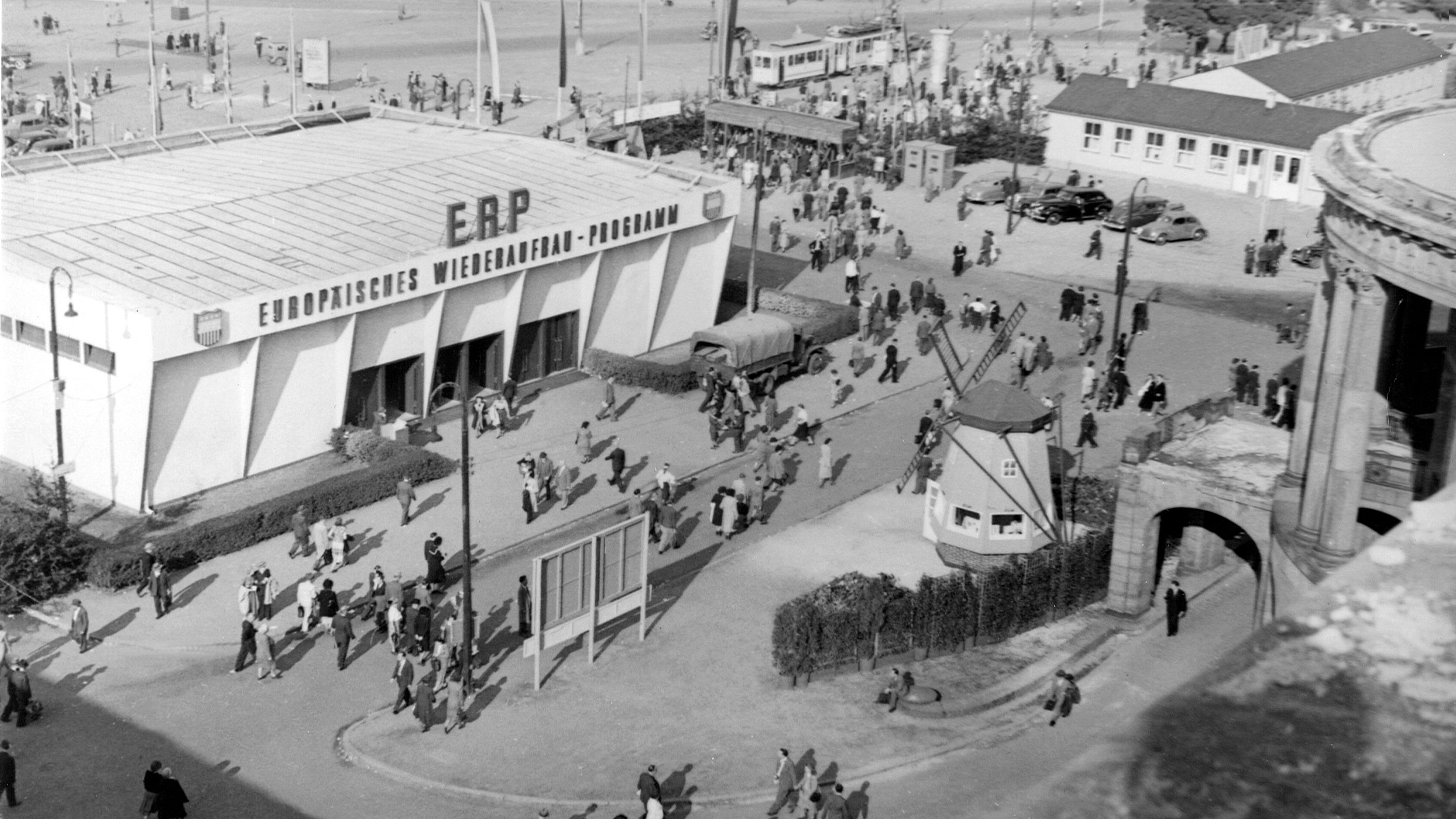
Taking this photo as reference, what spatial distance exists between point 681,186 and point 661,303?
4320 millimetres

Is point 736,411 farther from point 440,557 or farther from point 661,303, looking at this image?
point 440,557

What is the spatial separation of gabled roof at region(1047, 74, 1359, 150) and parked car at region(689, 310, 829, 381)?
107 ft

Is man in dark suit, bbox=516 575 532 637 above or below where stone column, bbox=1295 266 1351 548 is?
below

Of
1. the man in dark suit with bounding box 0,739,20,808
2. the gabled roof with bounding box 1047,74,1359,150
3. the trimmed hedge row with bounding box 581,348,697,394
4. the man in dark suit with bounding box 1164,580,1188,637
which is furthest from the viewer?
the gabled roof with bounding box 1047,74,1359,150

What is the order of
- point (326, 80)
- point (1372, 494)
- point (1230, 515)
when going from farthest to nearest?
point (326, 80)
point (1230, 515)
point (1372, 494)

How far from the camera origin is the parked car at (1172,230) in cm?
7381

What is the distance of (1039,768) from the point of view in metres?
33.4

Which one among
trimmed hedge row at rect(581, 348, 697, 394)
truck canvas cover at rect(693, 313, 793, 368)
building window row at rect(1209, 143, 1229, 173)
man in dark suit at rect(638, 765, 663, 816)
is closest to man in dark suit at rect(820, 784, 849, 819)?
man in dark suit at rect(638, 765, 663, 816)

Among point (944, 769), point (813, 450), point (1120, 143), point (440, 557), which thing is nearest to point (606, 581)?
point (440, 557)

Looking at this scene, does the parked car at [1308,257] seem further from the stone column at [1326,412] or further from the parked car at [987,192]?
the stone column at [1326,412]

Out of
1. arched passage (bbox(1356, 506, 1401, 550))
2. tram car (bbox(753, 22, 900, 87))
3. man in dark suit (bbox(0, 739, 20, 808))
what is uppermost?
tram car (bbox(753, 22, 900, 87))

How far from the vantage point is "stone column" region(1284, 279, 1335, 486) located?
1448 inches

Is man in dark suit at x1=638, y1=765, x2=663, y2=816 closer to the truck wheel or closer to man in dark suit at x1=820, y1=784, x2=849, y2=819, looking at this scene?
man in dark suit at x1=820, y1=784, x2=849, y2=819

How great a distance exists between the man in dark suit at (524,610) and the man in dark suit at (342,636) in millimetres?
3572
